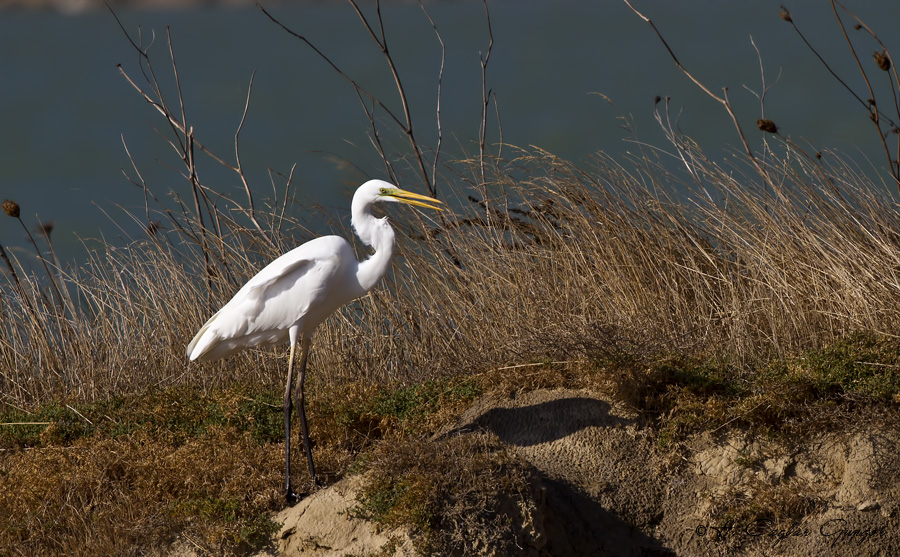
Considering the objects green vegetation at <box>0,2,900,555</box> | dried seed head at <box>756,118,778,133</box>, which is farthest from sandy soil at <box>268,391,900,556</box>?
dried seed head at <box>756,118,778,133</box>

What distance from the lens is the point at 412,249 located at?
5.73m

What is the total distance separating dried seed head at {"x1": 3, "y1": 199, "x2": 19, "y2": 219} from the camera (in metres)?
5.30

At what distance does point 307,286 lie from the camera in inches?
155

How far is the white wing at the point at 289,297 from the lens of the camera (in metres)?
3.94

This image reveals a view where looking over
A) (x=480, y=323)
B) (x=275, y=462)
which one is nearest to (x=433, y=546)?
(x=275, y=462)

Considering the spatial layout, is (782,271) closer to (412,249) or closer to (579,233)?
(579,233)

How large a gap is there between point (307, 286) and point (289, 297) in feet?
0.35

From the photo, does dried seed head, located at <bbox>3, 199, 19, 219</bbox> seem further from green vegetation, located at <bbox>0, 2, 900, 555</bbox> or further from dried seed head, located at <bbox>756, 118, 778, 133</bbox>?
dried seed head, located at <bbox>756, 118, 778, 133</bbox>

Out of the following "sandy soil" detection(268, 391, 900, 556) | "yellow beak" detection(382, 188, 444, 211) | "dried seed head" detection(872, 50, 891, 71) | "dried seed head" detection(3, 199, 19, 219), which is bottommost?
"sandy soil" detection(268, 391, 900, 556)

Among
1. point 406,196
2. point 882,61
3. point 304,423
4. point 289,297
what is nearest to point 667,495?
point 304,423

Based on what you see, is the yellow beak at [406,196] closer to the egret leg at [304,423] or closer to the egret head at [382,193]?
the egret head at [382,193]

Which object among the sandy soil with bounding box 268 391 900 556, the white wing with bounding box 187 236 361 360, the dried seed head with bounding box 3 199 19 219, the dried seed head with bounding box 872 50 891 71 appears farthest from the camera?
the dried seed head with bounding box 3 199 19 219

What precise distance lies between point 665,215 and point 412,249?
1.53 meters

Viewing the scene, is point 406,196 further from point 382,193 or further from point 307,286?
point 307,286
